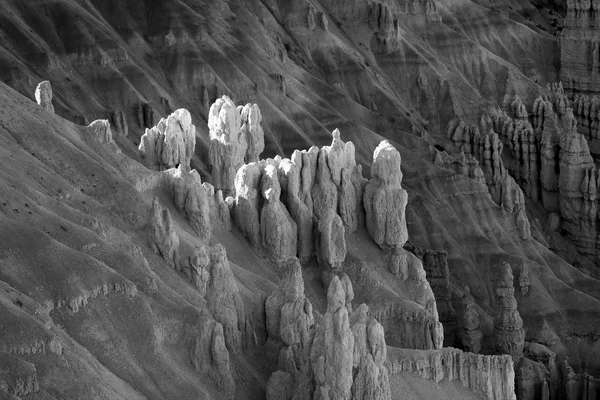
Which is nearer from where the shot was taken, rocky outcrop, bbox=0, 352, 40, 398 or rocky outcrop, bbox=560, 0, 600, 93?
rocky outcrop, bbox=0, 352, 40, 398

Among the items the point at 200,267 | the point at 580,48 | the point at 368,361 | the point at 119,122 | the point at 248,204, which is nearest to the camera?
the point at 368,361

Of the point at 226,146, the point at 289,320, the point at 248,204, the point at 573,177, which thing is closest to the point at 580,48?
the point at 573,177

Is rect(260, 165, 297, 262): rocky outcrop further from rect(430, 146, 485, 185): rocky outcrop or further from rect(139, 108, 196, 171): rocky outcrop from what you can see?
rect(430, 146, 485, 185): rocky outcrop

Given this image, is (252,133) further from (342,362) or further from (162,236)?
(342,362)

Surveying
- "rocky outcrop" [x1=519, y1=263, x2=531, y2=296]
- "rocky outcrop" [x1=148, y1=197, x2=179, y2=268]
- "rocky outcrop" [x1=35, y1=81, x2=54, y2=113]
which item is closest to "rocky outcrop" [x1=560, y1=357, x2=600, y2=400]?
Result: "rocky outcrop" [x1=519, y1=263, x2=531, y2=296]

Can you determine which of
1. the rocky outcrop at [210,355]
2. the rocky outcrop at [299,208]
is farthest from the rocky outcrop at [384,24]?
the rocky outcrop at [210,355]

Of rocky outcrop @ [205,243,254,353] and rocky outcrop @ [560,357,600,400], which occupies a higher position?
rocky outcrop @ [205,243,254,353]

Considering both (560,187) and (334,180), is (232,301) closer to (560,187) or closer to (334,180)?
(334,180)
